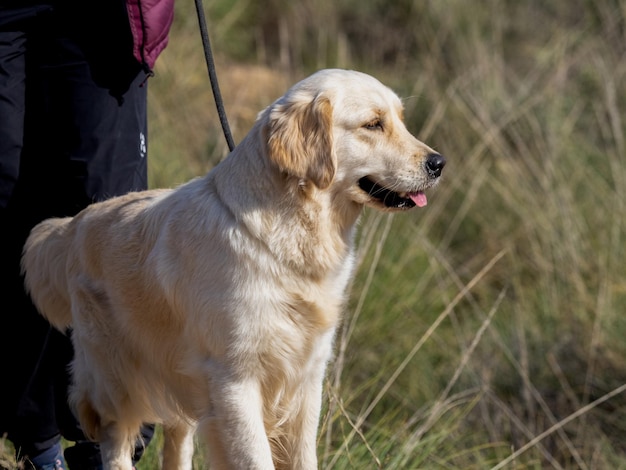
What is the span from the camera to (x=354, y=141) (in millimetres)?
2947

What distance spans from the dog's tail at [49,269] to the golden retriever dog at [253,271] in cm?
16

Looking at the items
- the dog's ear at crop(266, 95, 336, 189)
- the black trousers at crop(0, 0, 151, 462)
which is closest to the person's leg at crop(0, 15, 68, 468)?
the black trousers at crop(0, 0, 151, 462)

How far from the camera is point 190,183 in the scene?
10.2ft

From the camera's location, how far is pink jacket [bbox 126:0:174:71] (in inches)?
127

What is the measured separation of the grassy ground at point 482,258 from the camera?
438 centimetres

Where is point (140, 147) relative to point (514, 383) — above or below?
above

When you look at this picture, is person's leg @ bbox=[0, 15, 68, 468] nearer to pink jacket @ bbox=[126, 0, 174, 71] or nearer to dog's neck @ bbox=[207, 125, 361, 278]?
pink jacket @ bbox=[126, 0, 174, 71]

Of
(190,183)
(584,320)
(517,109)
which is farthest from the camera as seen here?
(517,109)

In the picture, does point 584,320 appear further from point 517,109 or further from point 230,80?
point 230,80

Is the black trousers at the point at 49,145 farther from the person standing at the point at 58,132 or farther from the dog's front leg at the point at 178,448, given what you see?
the dog's front leg at the point at 178,448

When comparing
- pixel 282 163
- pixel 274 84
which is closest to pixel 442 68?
pixel 274 84

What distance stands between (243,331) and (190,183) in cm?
59

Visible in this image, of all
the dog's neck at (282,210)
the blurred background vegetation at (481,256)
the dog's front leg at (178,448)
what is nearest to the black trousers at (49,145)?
the dog's front leg at (178,448)

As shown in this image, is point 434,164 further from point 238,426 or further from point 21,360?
point 21,360
